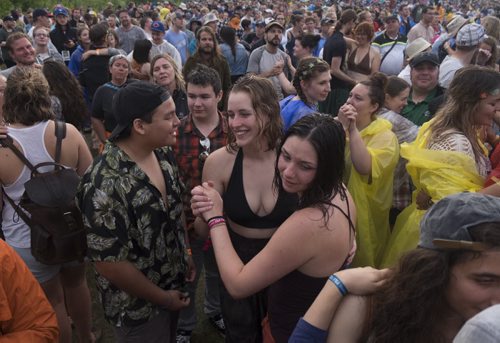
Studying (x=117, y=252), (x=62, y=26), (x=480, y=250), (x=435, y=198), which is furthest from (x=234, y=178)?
(x=62, y=26)

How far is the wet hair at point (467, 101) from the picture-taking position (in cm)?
252

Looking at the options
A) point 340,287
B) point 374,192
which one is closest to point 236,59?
point 374,192

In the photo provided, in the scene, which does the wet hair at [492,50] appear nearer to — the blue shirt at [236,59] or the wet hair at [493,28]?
the wet hair at [493,28]

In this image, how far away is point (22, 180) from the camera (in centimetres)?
244

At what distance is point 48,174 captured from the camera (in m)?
2.40

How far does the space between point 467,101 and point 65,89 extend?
131 inches

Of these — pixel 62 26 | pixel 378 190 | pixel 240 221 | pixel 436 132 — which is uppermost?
pixel 436 132

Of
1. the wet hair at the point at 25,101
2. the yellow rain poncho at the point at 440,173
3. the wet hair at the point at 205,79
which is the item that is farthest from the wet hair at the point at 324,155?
the wet hair at the point at 25,101

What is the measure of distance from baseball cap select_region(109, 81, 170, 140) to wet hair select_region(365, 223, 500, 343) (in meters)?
1.32

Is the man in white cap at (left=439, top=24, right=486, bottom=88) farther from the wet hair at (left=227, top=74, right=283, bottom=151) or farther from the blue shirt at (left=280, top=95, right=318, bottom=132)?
the wet hair at (left=227, top=74, right=283, bottom=151)

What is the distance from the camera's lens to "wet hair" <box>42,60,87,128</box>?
399 cm

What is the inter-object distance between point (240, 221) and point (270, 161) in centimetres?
38

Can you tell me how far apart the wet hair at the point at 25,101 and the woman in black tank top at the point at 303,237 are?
1.35m

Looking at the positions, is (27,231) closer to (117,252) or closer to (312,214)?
(117,252)
